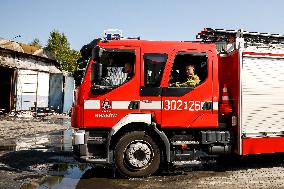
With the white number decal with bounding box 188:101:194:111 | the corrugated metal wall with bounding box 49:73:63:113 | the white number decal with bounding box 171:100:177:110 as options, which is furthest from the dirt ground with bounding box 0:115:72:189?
the corrugated metal wall with bounding box 49:73:63:113

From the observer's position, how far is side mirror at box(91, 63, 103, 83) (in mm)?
6863

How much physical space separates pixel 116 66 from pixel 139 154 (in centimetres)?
191

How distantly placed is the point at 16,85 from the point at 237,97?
2171 centimetres

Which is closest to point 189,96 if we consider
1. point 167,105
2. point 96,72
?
point 167,105

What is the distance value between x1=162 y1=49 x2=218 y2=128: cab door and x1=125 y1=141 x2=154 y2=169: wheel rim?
61cm

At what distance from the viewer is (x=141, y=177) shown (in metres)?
7.06

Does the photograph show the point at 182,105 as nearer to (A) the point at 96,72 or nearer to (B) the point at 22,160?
(A) the point at 96,72

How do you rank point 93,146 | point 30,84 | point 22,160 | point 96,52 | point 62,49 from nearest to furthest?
point 96,52 < point 93,146 < point 22,160 < point 30,84 < point 62,49

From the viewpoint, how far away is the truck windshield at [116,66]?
7.09m

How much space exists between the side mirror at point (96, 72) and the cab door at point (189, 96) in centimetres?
139

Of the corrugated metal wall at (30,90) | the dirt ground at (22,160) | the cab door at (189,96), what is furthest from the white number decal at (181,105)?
the corrugated metal wall at (30,90)

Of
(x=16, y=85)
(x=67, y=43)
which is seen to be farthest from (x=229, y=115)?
(x=67, y=43)

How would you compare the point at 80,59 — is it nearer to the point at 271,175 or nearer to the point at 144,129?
the point at 144,129

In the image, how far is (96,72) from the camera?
22.6 ft
